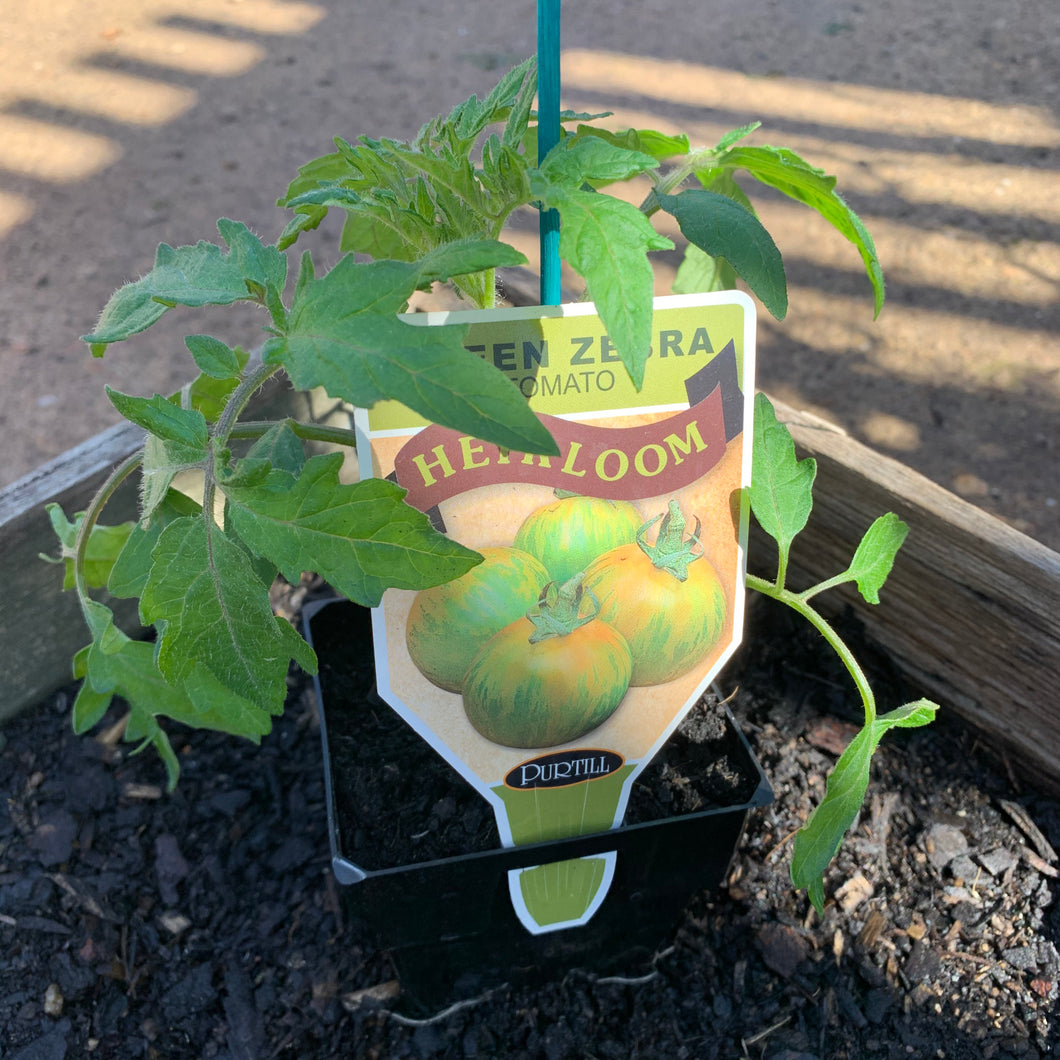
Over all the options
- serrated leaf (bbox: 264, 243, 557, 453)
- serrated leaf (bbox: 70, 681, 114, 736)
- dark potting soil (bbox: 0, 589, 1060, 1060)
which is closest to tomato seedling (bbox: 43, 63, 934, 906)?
serrated leaf (bbox: 264, 243, 557, 453)

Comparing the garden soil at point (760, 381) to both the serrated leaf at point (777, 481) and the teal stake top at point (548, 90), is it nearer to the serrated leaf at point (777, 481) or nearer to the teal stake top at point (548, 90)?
the serrated leaf at point (777, 481)

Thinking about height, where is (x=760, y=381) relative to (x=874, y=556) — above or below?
below

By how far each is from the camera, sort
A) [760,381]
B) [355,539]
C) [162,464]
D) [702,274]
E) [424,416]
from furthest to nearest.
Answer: [760,381], [702,274], [162,464], [355,539], [424,416]

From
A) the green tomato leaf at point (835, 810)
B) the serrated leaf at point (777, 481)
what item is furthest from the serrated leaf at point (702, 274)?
the green tomato leaf at point (835, 810)

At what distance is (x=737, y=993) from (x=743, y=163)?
2.83ft

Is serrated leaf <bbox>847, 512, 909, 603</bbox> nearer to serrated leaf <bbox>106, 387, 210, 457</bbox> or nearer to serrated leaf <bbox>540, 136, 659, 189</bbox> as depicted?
serrated leaf <bbox>540, 136, 659, 189</bbox>

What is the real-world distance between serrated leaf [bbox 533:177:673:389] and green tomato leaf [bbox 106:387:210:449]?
0.30 meters

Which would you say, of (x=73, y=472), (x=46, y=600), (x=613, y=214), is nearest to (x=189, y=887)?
(x=46, y=600)

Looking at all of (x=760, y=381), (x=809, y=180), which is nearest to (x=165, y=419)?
(x=809, y=180)

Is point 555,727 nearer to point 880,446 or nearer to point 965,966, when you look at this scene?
point 965,966

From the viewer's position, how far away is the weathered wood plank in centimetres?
108

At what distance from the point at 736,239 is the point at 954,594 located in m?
0.59

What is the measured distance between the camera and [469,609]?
822 mm

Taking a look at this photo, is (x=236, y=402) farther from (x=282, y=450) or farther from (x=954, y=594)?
(x=954, y=594)
